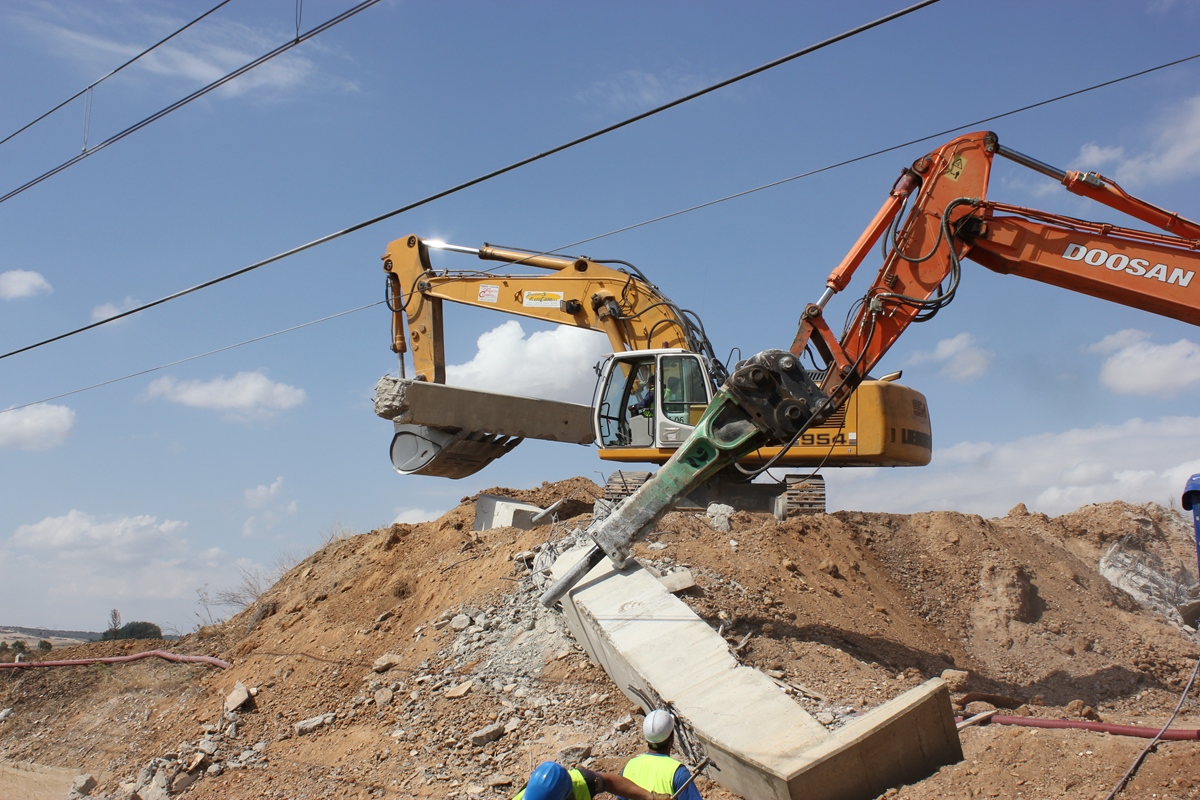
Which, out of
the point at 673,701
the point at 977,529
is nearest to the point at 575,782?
the point at 673,701

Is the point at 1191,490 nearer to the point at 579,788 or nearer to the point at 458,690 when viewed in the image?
the point at 579,788

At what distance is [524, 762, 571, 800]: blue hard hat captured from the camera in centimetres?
424

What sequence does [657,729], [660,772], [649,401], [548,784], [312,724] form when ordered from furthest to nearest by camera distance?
1. [649,401]
2. [312,724]
3. [657,729]
4. [660,772]
5. [548,784]

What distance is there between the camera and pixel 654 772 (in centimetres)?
455

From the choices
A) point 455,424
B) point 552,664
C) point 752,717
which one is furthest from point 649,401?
point 752,717

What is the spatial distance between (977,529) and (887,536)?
1.34m


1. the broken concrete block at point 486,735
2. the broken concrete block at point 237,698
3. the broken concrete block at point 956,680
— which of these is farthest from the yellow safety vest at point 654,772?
the broken concrete block at point 237,698

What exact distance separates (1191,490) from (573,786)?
4.30 meters

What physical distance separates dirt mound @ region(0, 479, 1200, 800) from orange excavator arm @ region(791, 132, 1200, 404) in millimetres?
2276

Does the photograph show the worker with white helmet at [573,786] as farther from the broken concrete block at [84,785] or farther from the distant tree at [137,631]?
the distant tree at [137,631]

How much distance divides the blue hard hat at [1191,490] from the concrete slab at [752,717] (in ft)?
6.25

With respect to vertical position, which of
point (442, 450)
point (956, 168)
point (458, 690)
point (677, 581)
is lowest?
point (458, 690)

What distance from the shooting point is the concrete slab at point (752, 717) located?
5.63 meters

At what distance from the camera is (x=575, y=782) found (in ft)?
14.6
